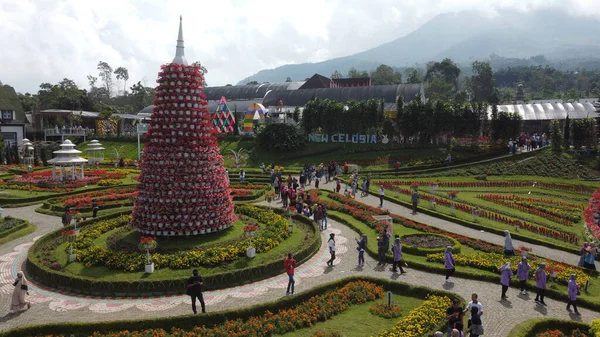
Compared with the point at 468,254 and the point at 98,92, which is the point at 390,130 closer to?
the point at 468,254

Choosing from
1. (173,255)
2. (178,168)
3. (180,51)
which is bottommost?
(173,255)

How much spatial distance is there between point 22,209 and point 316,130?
35.9 metres

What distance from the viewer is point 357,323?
1309 centimetres

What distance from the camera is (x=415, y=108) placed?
163 ft

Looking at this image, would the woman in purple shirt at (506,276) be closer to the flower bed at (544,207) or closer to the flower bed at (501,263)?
the flower bed at (501,263)

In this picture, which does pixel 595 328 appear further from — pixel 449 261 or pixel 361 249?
pixel 361 249

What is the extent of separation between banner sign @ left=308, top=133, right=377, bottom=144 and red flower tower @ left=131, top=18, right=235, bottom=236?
35.2m

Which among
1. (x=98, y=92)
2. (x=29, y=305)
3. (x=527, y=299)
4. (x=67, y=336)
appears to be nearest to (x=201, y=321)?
(x=67, y=336)

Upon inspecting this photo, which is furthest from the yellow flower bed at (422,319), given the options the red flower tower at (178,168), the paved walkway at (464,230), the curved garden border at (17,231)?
the curved garden border at (17,231)

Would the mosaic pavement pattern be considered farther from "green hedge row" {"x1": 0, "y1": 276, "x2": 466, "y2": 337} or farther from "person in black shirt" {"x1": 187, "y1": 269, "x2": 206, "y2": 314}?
"green hedge row" {"x1": 0, "y1": 276, "x2": 466, "y2": 337}

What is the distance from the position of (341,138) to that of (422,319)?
43354 millimetres

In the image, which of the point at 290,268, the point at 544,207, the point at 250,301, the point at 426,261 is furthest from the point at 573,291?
the point at 544,207

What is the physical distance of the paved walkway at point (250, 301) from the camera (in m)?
13.6

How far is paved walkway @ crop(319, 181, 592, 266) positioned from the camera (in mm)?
19938
